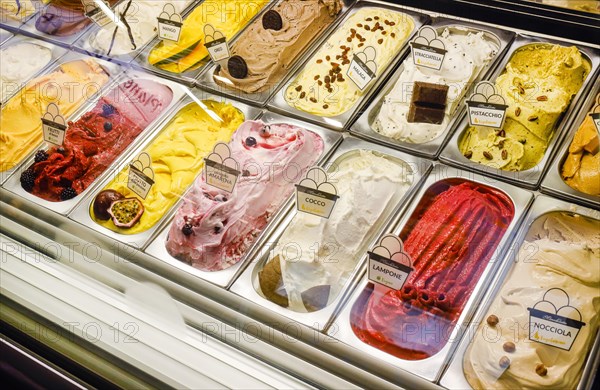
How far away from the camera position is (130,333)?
6.44 ft

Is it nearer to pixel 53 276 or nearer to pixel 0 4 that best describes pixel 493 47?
pixel 53 276

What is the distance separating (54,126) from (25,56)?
109 cm

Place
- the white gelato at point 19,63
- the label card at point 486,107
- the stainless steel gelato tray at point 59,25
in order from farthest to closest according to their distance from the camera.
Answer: the stainless steel gelato tray at point 59,25
the white gelato at point 19,63
the label card at point 486,107

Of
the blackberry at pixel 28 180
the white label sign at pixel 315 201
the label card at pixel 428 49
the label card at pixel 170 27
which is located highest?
the label card at pixel 428 49

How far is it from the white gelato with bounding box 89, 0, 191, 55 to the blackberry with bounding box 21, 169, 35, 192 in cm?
90

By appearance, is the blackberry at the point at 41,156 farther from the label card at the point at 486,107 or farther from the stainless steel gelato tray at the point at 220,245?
the label card at the point at 486,107

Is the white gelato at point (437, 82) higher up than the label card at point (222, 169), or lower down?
higher up

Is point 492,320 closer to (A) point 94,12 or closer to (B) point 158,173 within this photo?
(B) point 158,173

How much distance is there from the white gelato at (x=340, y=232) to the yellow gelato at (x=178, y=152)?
587 mm

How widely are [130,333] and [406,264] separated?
900 mm

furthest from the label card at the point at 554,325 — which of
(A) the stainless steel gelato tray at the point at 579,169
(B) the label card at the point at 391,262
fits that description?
(A) the stainless steel gelato tray at the point at 579,169


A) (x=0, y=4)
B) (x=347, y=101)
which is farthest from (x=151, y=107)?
(x=0, y=4)

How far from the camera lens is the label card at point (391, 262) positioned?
184 centimetres

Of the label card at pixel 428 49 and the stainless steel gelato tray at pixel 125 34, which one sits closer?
the label card at pixel 428 49
